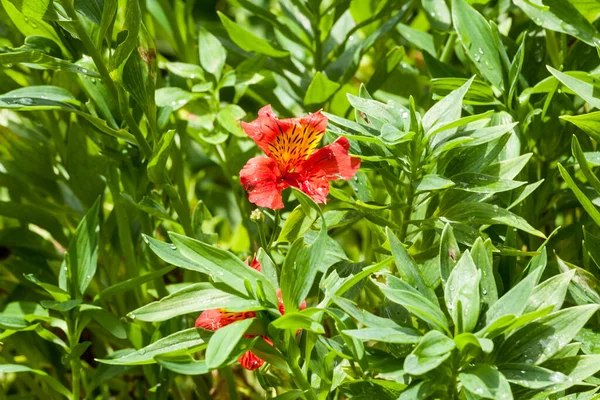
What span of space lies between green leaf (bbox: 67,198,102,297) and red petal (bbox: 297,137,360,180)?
27 cm

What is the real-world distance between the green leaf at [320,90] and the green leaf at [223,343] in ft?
1.37

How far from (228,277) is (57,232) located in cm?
54

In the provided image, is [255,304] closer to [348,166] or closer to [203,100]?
[348,166]

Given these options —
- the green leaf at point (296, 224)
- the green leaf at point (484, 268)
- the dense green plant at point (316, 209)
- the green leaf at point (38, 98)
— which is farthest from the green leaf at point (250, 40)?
the green leaf at point (484, 268)

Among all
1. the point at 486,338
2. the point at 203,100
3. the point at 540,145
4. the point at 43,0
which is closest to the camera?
the point at 486,338

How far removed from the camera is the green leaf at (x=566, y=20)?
2.93 ft

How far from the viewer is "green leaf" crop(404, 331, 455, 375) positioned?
0.55 m

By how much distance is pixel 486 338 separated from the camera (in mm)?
594

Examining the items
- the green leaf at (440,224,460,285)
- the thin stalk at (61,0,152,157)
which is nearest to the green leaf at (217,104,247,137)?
the thin stalk at (61,0,152,157)

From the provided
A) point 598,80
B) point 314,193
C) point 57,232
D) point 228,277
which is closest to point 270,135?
point 314,193

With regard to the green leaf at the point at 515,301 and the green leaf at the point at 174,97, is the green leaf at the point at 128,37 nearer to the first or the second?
the green leaf at the point at 174,97

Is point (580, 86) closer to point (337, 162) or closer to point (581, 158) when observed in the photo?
point (581, 158)

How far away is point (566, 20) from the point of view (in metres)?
0.90

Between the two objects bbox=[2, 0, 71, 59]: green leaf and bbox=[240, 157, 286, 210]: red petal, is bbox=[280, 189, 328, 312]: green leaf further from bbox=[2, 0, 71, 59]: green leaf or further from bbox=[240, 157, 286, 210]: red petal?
bbox=[2, 0, 71, 59]: green leaf
